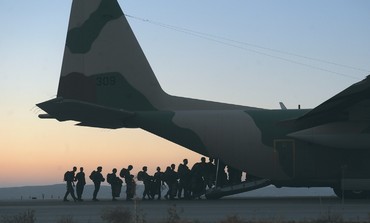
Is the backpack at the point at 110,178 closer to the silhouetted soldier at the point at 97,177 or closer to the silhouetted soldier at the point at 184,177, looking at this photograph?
the silhouetted soldier at the point at 97,177

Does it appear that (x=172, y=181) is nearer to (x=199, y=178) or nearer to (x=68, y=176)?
(x=199, y=178)

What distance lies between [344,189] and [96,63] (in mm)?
11763

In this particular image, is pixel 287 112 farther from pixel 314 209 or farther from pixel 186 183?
pixel 314 209

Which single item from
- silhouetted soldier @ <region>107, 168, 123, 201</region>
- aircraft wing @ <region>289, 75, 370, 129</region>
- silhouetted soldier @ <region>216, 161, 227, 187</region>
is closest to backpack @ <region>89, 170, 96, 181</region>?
silhouetted soldier @ <region>107, 168, 123, 201</region>

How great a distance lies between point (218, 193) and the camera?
23.8 meters

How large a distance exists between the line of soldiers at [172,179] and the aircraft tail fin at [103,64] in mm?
3076

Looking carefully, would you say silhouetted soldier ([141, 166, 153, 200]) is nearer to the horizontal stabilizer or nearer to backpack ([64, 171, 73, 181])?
the horizontal stabilizer

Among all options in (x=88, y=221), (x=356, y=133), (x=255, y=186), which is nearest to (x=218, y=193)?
(x=255, y=186)

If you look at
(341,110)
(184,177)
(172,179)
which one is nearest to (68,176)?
(172,179)

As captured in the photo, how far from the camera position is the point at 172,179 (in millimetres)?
25016

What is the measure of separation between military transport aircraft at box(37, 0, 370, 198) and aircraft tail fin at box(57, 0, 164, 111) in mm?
44

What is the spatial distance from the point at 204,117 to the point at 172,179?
3.29 meters

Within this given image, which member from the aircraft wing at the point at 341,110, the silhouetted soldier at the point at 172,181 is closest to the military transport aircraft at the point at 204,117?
the aircraft wing at the point at 341,110

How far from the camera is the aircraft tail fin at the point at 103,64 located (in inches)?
967
